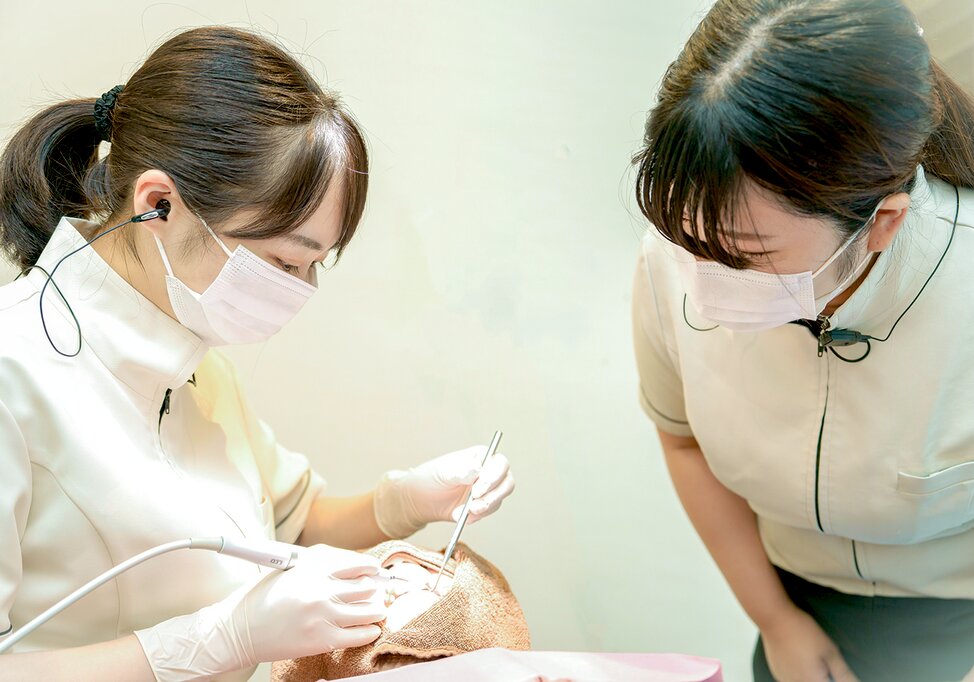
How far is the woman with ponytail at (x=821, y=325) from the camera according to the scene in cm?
108

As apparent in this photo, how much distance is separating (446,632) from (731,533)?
0.74 m

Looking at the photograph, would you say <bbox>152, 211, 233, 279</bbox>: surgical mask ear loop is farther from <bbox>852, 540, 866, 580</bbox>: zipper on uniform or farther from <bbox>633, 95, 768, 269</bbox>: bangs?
<bbox>852, 540, 866, 580</bbox>: zipper on uniform

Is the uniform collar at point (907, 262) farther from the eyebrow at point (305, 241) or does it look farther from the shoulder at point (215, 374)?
the shoulder at point (215, 374)

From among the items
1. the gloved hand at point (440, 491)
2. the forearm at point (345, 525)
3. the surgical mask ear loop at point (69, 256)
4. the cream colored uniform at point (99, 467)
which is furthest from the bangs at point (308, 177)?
the forearm at point (345, 525)

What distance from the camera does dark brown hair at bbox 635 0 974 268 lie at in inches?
41.6

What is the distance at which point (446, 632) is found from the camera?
4.24 feet

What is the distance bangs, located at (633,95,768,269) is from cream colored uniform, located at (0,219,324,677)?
30.4 inches

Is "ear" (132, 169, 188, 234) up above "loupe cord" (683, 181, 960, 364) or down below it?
above

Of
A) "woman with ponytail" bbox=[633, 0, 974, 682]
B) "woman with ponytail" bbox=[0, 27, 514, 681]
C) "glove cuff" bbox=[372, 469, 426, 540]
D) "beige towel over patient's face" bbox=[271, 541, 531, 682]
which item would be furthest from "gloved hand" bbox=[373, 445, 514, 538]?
"woman with ponytail" bbox=[633, 0, 974, 682]

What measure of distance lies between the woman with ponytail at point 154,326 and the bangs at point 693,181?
0.47m

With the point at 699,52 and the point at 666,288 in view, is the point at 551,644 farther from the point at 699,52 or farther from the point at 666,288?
the point at 699,52

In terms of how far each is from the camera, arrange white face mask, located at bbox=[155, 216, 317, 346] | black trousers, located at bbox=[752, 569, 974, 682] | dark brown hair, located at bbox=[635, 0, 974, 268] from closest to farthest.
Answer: dark brown hair, located at bbox=[635, 0, 974, 268] < white face mask, located at bbox=[155, 216, 317, 346] < black trousers, located at bbox=[752, 569, 974, 682]

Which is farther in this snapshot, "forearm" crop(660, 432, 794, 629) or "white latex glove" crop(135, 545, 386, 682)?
"forearm" crop(660, 432, 794, 629)

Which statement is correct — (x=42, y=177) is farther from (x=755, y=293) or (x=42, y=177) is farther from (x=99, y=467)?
(x=755, y=293)
